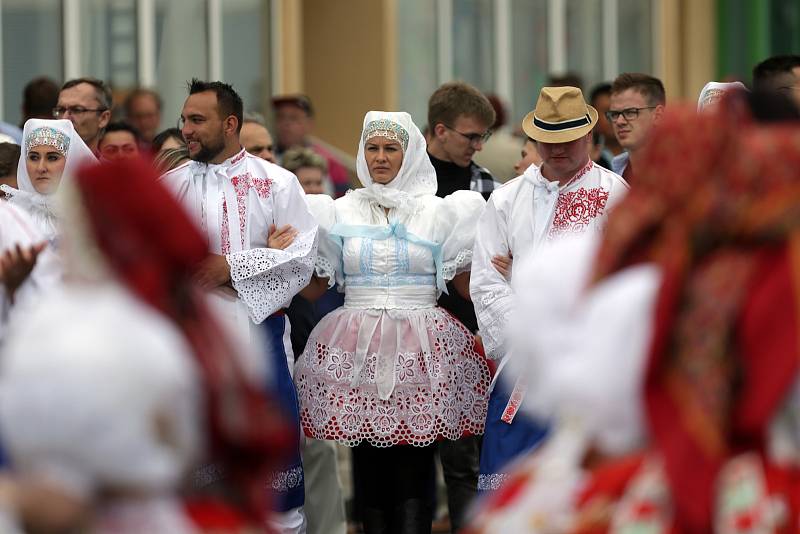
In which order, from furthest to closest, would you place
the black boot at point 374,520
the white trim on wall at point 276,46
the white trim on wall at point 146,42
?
1. the white trim on wall at point 276,46
2. the white trim on wall at point 146,42
3. the black boot at point 374,520

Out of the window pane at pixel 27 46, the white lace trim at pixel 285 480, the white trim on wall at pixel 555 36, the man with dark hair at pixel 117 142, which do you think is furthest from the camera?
the white trim on wall at pixel 555 36

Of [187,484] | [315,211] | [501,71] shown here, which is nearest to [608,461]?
[187,484]

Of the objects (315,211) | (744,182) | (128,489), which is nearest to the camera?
(128,489)

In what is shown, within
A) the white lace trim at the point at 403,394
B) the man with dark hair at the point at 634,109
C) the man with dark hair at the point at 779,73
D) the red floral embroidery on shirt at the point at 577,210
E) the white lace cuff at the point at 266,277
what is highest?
the man with dark hair at the point at 779,73

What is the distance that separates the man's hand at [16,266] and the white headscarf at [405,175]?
8.56ft

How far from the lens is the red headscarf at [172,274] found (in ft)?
11.3

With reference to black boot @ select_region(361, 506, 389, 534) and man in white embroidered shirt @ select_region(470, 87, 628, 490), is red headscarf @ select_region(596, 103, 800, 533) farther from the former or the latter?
black boot @ select_region(361, 506, 389, 534)

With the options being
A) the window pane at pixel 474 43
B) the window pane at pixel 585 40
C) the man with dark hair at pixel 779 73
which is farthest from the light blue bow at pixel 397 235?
the window pane at pixel 585 40

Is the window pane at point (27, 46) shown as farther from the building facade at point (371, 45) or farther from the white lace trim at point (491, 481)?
the white lace trim at point (491, 481)

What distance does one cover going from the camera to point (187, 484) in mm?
3625

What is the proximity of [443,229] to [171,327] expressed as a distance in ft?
12.7

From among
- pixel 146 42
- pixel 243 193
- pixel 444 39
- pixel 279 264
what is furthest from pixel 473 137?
pixel 444 39

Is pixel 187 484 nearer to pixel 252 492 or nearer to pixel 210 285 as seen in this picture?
pixel 252 492

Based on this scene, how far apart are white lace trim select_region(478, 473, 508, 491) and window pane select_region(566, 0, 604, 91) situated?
9.50 metres
